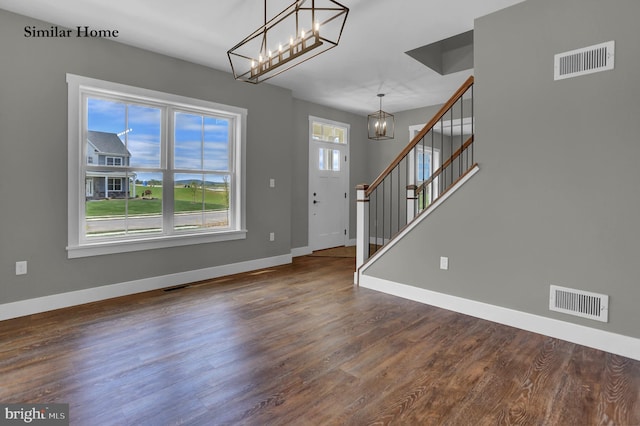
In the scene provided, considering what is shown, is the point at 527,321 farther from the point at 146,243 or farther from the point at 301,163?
the point at 301,163

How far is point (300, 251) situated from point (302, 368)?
3913 mm

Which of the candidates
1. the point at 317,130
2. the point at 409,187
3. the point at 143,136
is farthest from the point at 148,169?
the point at 409,187

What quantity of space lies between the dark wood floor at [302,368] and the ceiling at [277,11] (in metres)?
2.73

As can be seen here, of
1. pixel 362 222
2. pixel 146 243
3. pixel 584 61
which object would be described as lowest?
pixel 146 243

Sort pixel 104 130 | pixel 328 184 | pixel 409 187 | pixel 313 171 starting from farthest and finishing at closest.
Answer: pixel 328 184
pixel 313 171
pixel 409 187
pixel 104 130

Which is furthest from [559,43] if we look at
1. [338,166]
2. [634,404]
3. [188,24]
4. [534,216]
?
[338,166]

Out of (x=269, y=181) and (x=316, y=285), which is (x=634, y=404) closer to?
(x=316, y=285)

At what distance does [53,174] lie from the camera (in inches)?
128

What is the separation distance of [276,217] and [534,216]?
11.3 feet

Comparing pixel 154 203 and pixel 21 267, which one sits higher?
pixel 154 203

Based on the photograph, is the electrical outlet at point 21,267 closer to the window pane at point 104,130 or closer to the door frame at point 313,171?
the window pane at point 104,130

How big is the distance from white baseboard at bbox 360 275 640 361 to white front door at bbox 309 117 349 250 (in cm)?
272

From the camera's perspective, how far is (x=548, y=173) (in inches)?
107

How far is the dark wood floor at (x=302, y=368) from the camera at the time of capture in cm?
177
